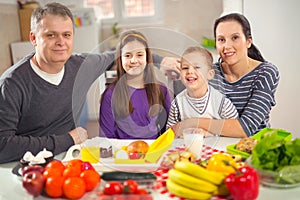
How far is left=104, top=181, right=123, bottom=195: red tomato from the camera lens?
87 centimetres

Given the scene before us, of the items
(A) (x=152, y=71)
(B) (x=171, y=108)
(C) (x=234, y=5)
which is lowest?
(B) (x=171, y=108)

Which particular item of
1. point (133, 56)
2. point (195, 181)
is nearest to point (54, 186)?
point (195, 181)

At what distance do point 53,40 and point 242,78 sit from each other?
0.79 m

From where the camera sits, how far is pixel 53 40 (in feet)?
4.62

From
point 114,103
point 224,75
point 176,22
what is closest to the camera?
point 114,103

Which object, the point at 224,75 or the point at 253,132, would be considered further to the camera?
the point at 224,75

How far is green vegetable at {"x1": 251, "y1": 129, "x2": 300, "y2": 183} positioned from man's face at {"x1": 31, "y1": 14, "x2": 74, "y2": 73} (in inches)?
33.4

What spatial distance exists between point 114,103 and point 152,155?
0.23 meters

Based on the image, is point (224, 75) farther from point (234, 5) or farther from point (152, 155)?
point (234, 5)

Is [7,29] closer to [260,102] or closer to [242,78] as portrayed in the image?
[242,78]

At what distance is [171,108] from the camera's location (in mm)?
→ 1209

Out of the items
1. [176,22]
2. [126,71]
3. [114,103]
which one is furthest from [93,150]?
[176,22]

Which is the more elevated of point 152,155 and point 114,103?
point 114,103

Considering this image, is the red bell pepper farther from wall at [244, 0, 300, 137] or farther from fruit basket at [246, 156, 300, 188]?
wall at [244, 0, 300, 137]
